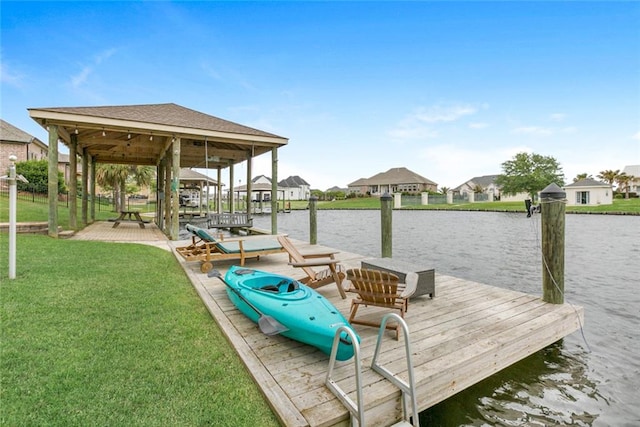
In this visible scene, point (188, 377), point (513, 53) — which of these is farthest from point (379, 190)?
point (188, 377)

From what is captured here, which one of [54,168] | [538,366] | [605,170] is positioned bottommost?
[538,366]

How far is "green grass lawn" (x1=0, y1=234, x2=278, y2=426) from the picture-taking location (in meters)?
2.37

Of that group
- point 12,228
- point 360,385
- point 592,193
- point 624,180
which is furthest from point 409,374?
point 624,180

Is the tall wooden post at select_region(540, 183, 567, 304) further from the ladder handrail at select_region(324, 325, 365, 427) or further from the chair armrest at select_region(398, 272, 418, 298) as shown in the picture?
the ladder handrail at select_region(324, 325, 365, 427)

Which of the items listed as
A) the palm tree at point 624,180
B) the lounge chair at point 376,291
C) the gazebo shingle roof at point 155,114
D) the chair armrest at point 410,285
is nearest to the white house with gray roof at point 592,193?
the palm tree at point 624,180

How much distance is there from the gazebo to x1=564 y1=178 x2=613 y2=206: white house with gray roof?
47.5m

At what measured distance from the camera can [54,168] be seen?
946cm

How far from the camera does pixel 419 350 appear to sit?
3.30 m

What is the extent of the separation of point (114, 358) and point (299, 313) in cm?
179

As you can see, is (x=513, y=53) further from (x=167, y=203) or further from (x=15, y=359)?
(x=15, y=359)

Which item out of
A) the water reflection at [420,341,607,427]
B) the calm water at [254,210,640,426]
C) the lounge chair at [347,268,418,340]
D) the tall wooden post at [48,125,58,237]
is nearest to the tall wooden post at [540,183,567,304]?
the calm water at [254,210,640,426]

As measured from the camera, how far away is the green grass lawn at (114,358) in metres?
2.37

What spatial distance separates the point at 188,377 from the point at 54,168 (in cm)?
968

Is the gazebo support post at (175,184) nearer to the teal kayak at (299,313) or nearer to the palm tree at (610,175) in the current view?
the teal kayak at (299,313)
